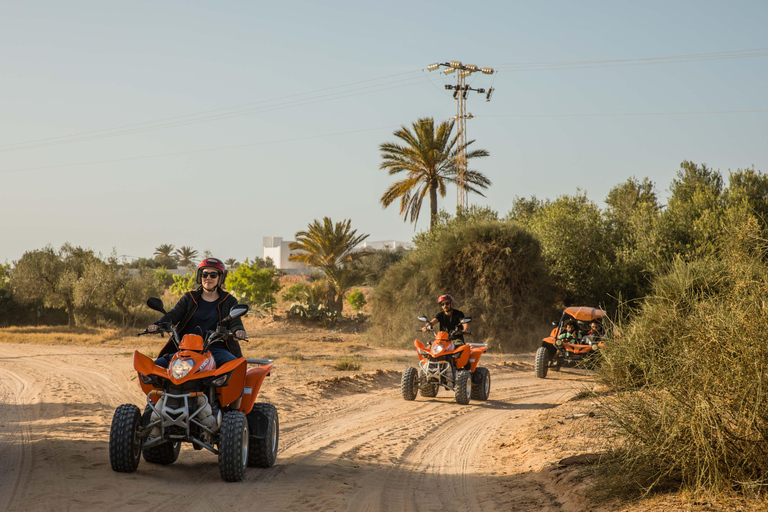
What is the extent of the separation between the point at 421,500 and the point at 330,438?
2.92 m

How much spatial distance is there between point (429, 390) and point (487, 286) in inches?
527

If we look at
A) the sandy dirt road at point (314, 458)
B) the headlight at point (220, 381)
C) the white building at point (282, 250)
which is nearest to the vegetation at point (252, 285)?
the sandy dirt road at point (314, 458)

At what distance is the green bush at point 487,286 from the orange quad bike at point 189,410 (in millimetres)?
18860

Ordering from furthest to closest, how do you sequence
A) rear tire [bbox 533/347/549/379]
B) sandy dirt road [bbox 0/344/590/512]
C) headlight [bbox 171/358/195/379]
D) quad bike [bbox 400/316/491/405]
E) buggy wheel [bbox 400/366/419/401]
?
rear tire [bbox 533/347/549/379] → buggy wheel [bbox 400/366/419/401] → quad bike [bbox 400/316/491/405] → headlight [bbox 171/358/195/379] → sandy dirt road [bbox 0/344/590/512]

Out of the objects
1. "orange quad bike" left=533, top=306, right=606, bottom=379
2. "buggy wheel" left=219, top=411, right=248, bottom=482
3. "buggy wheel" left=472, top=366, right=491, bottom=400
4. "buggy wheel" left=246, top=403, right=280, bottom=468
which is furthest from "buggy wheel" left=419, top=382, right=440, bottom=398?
"buggy wheel" left=219, top=411, right=248, bottom=482

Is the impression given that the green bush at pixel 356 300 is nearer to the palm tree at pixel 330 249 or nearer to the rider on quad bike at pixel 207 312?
the palm tree at pixel 330 249

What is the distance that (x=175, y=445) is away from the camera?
21.9 ft

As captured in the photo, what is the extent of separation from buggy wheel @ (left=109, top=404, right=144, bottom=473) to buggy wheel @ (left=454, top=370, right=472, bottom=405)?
258 inches

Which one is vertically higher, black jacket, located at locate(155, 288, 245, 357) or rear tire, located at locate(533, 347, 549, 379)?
black jacket, located at locate(155, 288, 245, 357)

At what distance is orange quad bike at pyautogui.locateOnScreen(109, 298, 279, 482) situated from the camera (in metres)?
5.73

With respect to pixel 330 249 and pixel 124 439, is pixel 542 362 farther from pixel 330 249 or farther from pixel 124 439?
pixel 330 249

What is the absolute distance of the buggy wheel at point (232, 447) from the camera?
18.9 ft

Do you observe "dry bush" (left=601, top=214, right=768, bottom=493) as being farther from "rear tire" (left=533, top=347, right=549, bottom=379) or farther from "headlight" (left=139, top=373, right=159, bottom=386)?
"rear tire" (left=533, top=347, right=549, bottom=379)

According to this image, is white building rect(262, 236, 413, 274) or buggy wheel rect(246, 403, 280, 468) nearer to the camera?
buggy wheel rect(246, 403, 280, 468)
